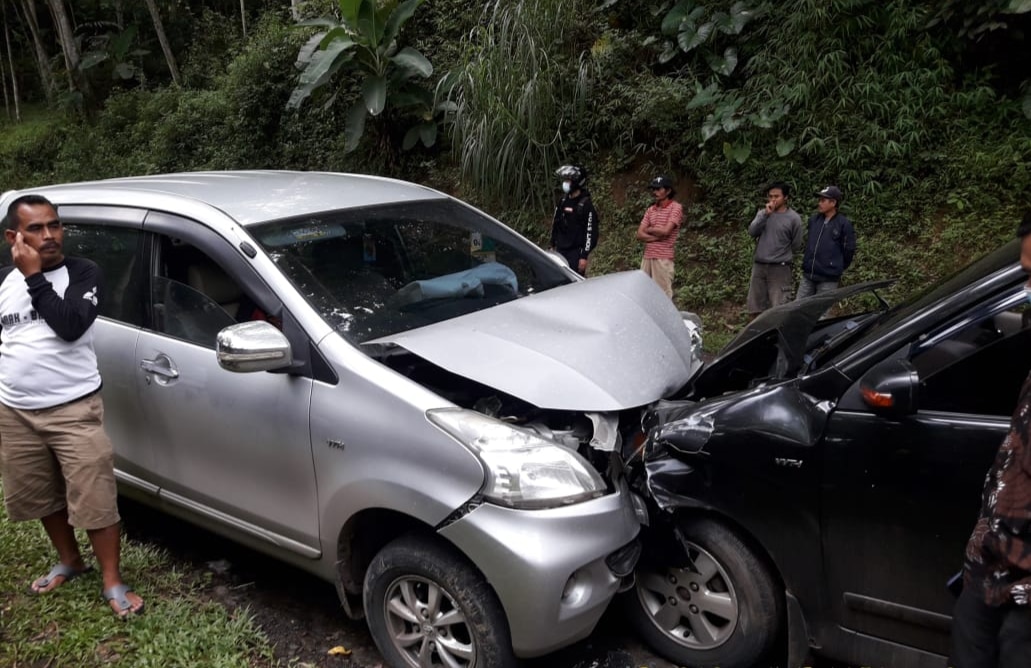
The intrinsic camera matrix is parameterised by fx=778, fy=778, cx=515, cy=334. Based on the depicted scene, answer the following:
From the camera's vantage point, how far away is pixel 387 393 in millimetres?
2820

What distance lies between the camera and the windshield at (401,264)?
10.9 feet

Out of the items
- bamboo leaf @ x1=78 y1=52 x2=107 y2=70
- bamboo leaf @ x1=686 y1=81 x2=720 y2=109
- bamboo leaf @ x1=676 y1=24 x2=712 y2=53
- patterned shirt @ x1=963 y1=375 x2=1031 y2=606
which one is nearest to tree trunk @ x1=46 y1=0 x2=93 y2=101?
bamboo leaf @ x1=78 y1=52 x2=107 y2=70

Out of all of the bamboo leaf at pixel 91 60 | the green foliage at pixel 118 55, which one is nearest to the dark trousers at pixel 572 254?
the green foliage at pixel 118 55

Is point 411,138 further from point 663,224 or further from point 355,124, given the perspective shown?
point 663,224

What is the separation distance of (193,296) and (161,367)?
35 cm

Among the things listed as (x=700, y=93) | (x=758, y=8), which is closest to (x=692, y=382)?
(x=700, y=93)

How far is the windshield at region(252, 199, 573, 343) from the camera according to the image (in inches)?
131

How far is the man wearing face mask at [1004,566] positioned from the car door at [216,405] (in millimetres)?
2223

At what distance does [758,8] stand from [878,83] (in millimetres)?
1793

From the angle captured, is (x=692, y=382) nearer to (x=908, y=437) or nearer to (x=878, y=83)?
(x=908, y=437)

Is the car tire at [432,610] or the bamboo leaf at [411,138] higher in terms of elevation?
the bamboo leaf at [411,138]

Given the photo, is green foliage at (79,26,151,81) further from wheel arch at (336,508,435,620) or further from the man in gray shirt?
wheel arch at (336,508,435,620)

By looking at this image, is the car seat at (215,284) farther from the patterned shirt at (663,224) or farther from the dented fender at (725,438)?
the patterned shirt at (663,224)

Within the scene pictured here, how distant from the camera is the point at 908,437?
250 cm
